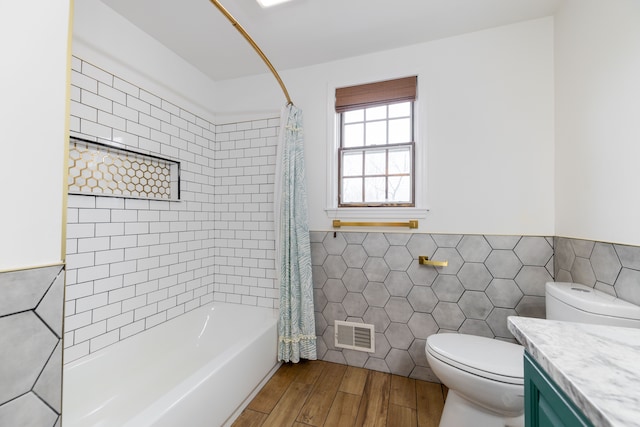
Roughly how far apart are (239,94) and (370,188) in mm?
1509

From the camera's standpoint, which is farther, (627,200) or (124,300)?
(124,300)

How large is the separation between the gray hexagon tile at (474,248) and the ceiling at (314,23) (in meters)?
1.45

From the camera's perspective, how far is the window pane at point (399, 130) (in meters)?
1.99

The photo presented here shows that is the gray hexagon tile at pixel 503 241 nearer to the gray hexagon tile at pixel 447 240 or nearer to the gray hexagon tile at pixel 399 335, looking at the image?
the gray hexagon tile at pixel 447 240

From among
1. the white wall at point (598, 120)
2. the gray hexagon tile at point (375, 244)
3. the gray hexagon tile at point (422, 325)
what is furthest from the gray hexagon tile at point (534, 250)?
the gray hexagon tile at point (375, 244)

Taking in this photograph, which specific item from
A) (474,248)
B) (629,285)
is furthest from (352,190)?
(629,285)

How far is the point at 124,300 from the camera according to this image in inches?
65.0

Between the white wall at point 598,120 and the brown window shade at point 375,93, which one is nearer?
the white wall at point 598,120

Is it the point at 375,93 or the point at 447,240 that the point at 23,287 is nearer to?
A: the point at 447,240

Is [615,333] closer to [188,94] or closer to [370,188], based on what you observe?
[370,188]

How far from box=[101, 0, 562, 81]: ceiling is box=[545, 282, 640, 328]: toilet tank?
167 centimetres

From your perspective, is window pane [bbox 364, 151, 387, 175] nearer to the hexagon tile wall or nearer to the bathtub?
the bathtub

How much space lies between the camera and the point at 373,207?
1.98 metres

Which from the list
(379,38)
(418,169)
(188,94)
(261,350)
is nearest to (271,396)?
(261,350)
